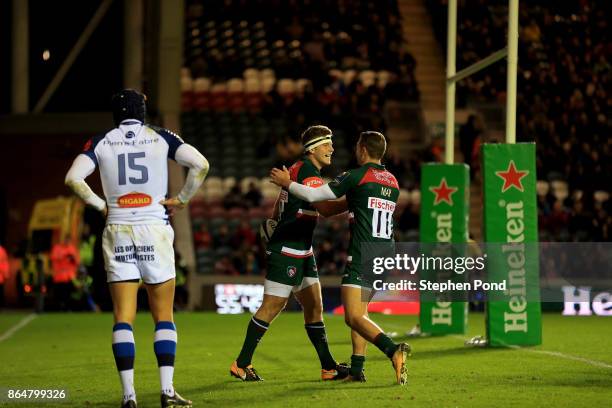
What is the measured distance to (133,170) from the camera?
8117 millimetres

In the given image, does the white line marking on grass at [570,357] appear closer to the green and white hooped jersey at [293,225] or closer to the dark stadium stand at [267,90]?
the green and white hooped jersey at [293,225]

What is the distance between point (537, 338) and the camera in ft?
44.2

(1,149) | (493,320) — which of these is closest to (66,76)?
(1,149)

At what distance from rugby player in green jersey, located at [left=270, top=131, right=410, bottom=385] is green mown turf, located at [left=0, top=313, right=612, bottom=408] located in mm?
490

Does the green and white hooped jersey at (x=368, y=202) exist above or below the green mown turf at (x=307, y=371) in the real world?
above

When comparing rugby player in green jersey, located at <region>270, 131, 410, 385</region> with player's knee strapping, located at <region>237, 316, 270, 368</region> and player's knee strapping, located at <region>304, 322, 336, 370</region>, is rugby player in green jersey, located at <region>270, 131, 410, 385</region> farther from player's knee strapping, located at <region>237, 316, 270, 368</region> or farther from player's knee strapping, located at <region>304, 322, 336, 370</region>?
player's knee strapping, located at <region>237, 316, 270, 368</region>

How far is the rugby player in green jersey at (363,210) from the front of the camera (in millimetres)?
9500

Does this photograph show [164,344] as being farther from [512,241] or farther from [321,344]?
[512,241]

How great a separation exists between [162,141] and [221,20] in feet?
81.3

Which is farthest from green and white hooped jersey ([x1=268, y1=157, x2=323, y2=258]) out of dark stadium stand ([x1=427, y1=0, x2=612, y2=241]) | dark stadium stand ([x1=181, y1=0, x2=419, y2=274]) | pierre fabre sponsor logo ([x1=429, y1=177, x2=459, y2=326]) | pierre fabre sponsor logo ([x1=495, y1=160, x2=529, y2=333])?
dark stadium stand ([x1=427, y1=0, x2=612, y2=241])

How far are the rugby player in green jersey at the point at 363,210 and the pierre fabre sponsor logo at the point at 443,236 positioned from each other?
5.43 m

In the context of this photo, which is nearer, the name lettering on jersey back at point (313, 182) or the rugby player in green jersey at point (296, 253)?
the name lettering on jersey back at point (313, 182)

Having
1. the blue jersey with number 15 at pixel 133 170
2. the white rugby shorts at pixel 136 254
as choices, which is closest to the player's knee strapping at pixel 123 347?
the white rugby shorts at pixel 136 254

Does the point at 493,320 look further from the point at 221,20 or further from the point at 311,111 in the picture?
the point at 221,20
